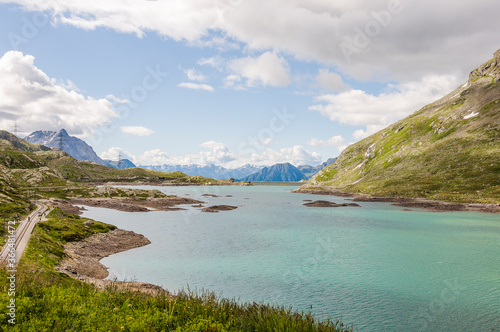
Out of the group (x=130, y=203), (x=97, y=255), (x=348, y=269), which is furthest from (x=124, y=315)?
(x=130, y=203)

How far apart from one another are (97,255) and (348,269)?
4575cm

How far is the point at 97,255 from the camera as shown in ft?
172

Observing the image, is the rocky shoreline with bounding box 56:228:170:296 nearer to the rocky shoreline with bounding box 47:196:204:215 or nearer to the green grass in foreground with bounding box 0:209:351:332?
the green grass in foreground with bounding box 0:209:351:332

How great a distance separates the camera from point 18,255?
34781 mm

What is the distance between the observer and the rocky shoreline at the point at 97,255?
34.7 meters

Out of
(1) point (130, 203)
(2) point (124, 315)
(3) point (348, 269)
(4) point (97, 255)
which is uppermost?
(2) point (124, 315)

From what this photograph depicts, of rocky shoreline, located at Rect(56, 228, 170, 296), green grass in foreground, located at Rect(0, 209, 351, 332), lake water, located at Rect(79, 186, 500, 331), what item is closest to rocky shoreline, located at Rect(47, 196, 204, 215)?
lake water, located at Rect(79, 186, 500, 331)

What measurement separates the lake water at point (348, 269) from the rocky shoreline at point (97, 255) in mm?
2557

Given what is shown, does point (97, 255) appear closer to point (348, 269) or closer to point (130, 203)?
point (348, 269)

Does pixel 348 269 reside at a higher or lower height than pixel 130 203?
lower

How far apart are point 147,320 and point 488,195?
557ft

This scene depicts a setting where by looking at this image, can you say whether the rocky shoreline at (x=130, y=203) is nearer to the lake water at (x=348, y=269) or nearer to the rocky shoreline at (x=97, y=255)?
the lake water at (x=348, y=269)

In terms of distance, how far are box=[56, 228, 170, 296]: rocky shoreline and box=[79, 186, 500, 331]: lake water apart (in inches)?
101

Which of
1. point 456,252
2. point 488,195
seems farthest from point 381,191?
point 456,252
